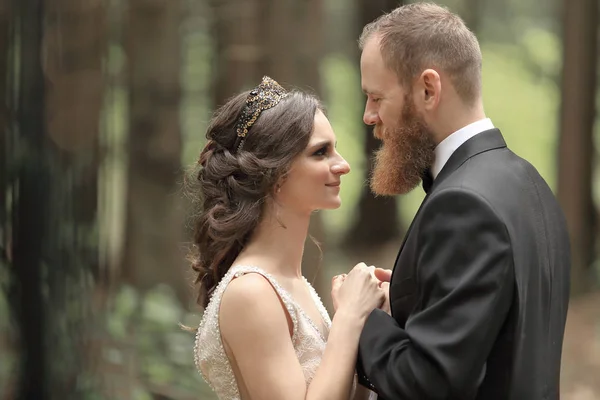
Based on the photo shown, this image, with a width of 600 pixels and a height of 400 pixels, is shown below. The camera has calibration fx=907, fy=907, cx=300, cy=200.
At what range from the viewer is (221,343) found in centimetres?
269

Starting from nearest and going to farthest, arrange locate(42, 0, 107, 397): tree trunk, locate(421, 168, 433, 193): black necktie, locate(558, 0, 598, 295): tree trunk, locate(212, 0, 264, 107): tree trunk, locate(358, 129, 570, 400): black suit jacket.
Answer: locate(358, 129, 570, 400): black suit jacket, locate(421, 168, 433, 193): black necktie, locate(558, 0, 598, 295): tree trunk, locate(212, 0, 264, 107): tree trunk, locate(42, 0, 107, 397): tree trunk

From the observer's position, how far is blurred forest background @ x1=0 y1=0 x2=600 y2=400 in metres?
6.18

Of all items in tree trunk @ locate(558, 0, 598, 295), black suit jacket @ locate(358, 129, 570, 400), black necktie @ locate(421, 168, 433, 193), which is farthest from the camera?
tree trunk @ locate(558, 0, 598, 295)

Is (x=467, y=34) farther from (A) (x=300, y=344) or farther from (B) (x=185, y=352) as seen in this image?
(B) (x=185, y=352)

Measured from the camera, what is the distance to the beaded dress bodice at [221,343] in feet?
8.80

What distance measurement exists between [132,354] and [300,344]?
165 inches

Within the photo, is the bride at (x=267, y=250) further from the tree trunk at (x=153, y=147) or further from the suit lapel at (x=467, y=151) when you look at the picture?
Answer: the tree trunk at (x=153, y=147)

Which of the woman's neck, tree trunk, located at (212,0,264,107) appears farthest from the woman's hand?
tree trunk, located at (212,0,264,107)

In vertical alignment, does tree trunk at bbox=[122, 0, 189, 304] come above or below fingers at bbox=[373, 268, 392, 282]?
below

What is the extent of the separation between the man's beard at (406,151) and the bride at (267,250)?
26cm

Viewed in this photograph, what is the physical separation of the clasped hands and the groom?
12 centimetres

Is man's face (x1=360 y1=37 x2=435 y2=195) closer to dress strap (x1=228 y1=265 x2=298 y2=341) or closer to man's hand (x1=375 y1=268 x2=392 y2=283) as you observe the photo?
man's hand (x1=375 y1=268 x2=392 y2=283)

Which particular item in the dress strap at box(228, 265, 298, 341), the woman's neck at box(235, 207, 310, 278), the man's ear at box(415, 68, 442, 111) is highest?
the man's ear at box(415, 68, 442, 111)

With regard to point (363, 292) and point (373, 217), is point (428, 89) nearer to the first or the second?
point (363, 292)
